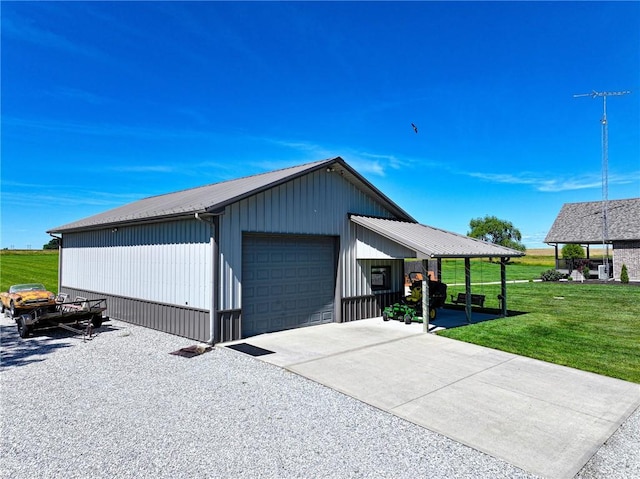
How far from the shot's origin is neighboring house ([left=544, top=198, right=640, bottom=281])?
27.9 m

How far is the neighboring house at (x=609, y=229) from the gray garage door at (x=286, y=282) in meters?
27.1

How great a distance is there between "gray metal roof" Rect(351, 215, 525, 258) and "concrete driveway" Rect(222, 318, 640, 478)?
267 centimetres

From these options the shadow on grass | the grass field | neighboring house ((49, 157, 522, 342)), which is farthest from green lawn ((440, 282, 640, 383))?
the shadow on grass

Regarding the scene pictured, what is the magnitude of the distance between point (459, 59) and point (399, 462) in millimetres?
15250

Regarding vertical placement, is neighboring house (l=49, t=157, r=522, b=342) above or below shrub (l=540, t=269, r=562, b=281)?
above

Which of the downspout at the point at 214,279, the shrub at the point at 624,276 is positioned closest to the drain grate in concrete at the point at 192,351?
the downspout at the point at 214,279

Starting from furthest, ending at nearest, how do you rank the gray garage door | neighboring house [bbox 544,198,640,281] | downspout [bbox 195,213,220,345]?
neighboring house [bbox 544,198,640,281], the gray garage door, downspout [bbox 195,213,220,345]

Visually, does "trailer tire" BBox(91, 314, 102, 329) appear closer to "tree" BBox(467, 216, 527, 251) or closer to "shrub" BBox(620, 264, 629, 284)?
"shrub" BBox(620, 264, 629, 284)

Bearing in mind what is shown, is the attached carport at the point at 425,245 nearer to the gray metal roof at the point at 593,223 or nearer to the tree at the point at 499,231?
the gray metal roof at the point at 593,223

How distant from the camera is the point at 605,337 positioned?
1044 centimetres

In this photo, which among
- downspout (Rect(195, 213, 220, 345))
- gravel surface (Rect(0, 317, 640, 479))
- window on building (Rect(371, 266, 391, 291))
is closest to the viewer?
gravel surface (Rect(0, 317, 640, 479))

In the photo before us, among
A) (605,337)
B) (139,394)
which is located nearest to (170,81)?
(139,394)

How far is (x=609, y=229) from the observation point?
97.2 ft

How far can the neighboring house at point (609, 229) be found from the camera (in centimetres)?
2788
